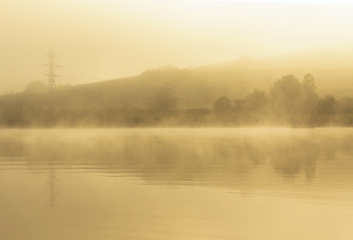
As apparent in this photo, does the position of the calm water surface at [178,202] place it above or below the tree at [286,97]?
below

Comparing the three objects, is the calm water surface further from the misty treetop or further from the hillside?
the hillside

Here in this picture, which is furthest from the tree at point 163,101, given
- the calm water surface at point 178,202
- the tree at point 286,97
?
the calm water surface at point 178,202

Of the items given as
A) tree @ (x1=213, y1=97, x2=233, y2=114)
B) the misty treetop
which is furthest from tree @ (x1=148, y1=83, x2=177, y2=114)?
tree @ (x1=213, y1=97, x2=233, y2=114)

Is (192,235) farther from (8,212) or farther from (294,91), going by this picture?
(294,91)

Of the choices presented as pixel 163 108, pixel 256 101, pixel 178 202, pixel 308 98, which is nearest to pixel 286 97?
pixel 308 98

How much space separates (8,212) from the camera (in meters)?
7.26

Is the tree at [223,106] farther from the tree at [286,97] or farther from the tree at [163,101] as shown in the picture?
the tree at [286,97]

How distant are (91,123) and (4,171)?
2475 inches

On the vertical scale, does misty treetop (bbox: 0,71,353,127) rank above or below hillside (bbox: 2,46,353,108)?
below

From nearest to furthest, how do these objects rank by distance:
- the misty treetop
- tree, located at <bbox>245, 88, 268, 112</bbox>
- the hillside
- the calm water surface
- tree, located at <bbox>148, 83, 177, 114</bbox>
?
the calm water surface → the misty treetop → tree, located at <bbox>148, 83, 177, 114</bbox> → tree, located at <bbox>245, 88, 268, 112</bbox> → the hillside

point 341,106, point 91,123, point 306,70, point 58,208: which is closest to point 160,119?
point 91,123

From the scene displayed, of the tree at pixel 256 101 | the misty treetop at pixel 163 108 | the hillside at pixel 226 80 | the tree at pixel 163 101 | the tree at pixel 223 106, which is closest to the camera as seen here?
the misty treetop at pixel 163 108

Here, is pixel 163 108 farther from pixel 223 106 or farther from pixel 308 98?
pixel 308 98

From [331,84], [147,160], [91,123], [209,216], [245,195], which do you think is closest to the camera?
[209,216]
